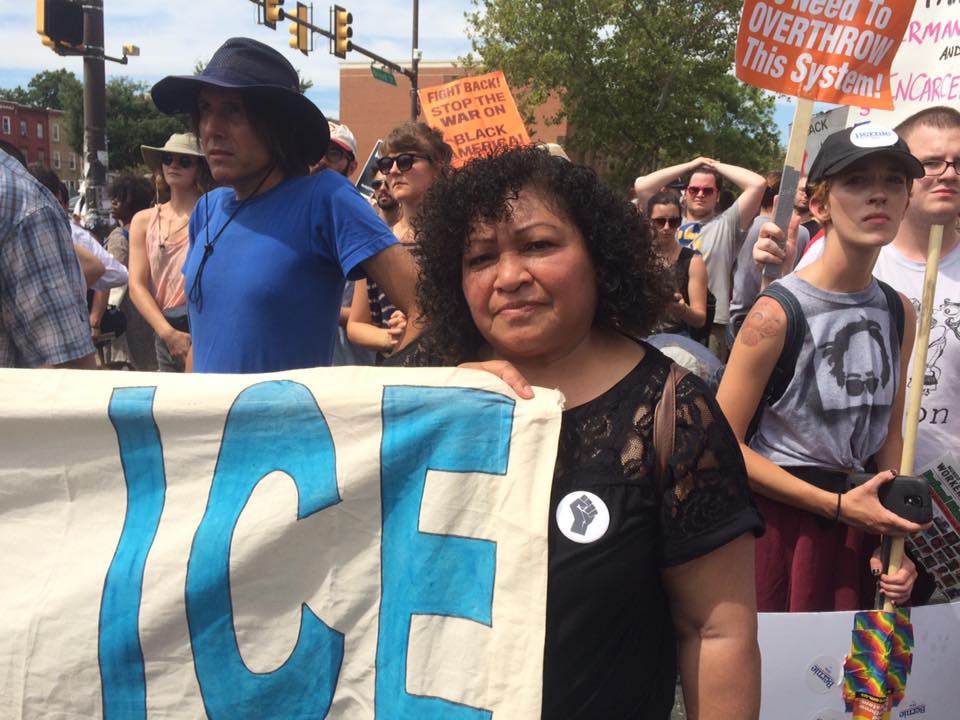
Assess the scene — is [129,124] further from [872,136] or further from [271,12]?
[872,136]

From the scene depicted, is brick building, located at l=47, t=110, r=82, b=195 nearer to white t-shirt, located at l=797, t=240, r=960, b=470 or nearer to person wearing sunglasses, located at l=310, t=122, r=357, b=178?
person wearing sunglasses, located at l=310, t=122, r=357, b=178

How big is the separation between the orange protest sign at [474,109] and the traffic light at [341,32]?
11974 mm

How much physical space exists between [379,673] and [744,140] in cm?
3536

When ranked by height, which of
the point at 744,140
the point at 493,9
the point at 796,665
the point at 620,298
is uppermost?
the point at 493,9

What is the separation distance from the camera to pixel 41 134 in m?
94.6

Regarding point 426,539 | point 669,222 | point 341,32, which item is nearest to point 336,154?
point 669,222

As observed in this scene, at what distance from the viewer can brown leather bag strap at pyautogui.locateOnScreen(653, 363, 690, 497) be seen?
147 centimetres

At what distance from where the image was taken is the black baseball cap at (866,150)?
229cm

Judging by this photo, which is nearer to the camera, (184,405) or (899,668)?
(184,405)

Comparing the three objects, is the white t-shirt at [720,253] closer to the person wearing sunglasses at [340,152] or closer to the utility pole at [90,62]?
the person wearing sunglasses at [340,152]

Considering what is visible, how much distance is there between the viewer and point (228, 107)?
2602 mm

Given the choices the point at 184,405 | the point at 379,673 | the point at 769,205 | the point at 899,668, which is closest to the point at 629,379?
the point at 379,673

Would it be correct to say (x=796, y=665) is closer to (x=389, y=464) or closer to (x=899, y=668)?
(x=899, y=668)

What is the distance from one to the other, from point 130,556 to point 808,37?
8.72 feet
